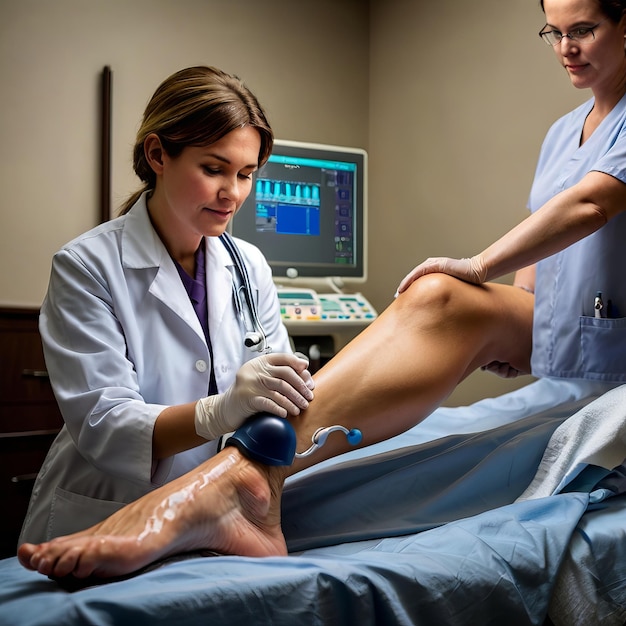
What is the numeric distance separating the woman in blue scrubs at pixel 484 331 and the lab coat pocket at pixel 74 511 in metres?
0.29

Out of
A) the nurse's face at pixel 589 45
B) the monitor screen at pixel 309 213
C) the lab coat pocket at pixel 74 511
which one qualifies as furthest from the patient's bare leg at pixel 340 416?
the monitor screen at pixel 309 213

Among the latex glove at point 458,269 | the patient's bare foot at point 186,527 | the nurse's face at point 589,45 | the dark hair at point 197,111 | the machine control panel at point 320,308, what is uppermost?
the nurse's face at point 589,45

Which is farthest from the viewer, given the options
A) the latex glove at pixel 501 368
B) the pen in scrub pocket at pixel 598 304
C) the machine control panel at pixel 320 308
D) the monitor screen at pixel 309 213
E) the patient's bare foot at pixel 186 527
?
the monitor screen at pixel 309 213

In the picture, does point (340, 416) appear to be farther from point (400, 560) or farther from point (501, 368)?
point (501, 368)

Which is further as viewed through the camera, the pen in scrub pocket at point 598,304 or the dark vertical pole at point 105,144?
the dark vertical pole at point 105,144

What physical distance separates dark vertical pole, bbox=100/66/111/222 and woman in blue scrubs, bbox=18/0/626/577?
1.78 meters

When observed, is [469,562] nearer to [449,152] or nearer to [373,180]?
[449,152]

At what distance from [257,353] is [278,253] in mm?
1256

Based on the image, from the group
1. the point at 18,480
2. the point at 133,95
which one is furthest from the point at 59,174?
the point at 18,480

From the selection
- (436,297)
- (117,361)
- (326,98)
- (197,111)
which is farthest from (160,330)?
(326,98)

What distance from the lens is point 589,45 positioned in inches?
63.6

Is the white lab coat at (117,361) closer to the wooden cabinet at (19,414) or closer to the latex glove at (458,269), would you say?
the latex glove at (458,269)

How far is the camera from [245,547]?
46.1 inches

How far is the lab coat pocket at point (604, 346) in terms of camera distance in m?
1.62
